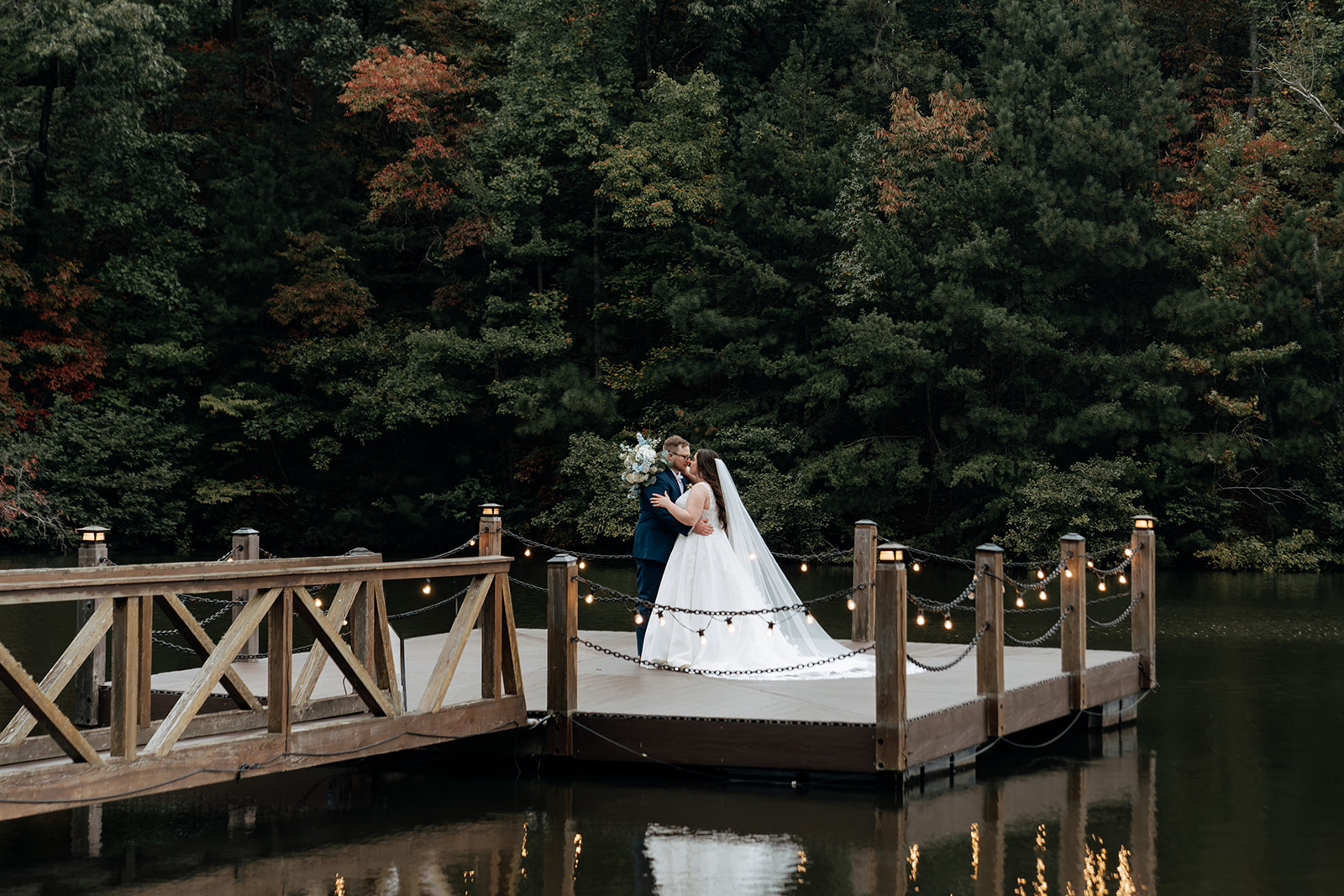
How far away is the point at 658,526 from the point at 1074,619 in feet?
10.5

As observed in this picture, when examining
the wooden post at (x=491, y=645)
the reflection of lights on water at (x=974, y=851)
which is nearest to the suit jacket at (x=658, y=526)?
the wooden post at (x=491, y=645)

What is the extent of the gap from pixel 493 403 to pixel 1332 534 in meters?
17.7

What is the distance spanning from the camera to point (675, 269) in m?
31.4

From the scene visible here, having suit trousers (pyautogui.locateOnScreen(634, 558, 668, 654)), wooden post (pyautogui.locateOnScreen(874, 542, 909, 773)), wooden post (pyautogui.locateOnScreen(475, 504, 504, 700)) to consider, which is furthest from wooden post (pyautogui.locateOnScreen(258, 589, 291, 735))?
suit trousers (pyautogui.locateOnScreen(634, 558, 668, 654))

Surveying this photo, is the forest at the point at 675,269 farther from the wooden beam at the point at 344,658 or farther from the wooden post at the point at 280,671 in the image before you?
the wooden post at the point at 280,671

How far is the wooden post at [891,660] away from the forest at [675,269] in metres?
18.4

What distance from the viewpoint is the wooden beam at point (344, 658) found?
7.30m

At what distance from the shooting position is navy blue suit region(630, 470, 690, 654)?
10.9m

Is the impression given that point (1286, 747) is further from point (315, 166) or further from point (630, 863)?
point (315, 166)

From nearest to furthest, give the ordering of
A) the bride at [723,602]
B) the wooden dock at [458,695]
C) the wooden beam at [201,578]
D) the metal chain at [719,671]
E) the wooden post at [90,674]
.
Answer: the wooden beam at [201,578] < the wooden dock at [458,695] < the metal chain at [719,671] < the wooden post at [90,674] < the bride at [723,602]

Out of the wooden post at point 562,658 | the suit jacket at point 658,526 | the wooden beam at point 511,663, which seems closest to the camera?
the wooden beam at point 511,663

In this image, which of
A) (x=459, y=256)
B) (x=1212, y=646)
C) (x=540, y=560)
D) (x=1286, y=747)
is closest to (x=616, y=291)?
(x=459, y=256)

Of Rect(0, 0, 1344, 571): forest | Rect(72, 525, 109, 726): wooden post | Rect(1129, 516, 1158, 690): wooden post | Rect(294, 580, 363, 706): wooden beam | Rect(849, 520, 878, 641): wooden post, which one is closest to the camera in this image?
Rect(294, 580, 363, 706): wooden beam

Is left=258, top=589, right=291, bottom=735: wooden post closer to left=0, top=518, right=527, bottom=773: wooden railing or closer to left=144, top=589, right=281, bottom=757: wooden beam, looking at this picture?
left=0, top=518, right=527, bottom=773: wooden railing
